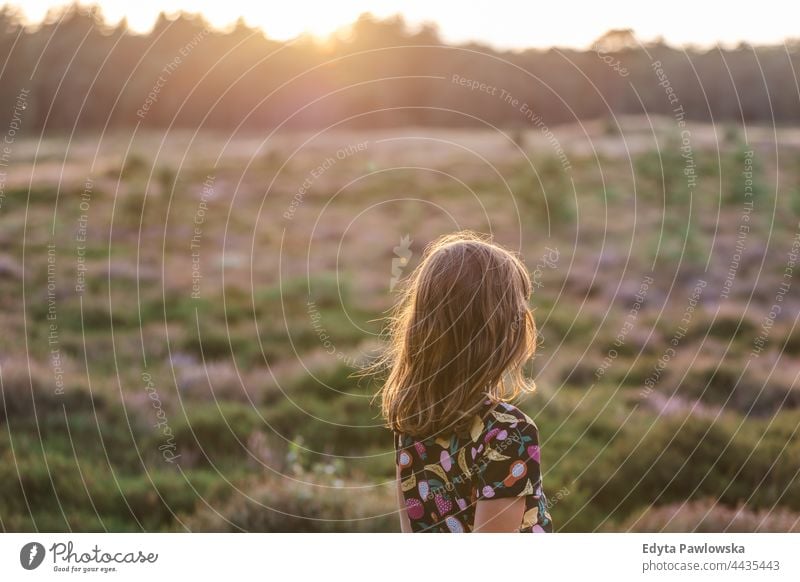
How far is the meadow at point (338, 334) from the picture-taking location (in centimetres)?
516

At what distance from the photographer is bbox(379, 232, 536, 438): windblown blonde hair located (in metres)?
2.92

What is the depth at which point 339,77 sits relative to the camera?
16172mm

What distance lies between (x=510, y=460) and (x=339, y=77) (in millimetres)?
14355

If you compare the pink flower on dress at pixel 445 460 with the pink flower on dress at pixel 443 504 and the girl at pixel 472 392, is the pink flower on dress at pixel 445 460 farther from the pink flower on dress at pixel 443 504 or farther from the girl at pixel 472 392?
the pink flower on dress at pixel 443 504

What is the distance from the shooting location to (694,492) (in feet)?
17.3

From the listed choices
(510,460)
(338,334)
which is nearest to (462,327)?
(510,460)

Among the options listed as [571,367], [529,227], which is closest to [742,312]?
[571,367]

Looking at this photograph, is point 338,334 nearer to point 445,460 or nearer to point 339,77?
point 445,460

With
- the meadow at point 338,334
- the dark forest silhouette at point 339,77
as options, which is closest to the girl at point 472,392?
the meadow at point 338,334

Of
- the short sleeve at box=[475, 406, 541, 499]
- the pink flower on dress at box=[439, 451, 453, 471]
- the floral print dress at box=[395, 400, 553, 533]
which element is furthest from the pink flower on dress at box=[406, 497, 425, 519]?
the short sleeve at box=[475, 406, 541, 499]

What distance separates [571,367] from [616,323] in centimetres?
162

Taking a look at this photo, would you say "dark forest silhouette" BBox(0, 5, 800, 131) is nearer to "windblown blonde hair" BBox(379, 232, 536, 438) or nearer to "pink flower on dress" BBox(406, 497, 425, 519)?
"windblown blonde hair" BBox(379, 232, 536, 438)

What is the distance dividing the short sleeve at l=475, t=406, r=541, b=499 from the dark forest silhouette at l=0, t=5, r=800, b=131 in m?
8.32

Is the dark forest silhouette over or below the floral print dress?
over
